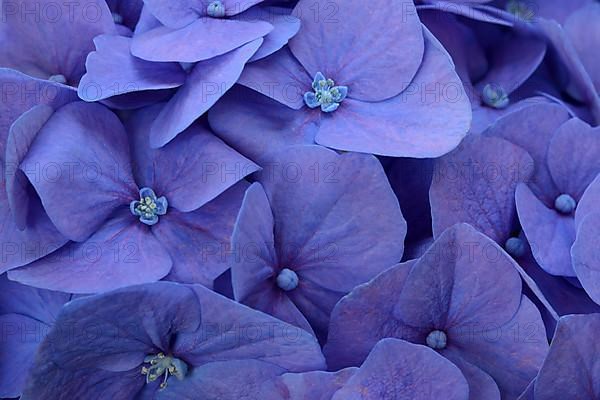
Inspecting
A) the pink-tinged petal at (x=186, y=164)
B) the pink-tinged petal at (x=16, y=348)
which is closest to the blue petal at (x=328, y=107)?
Answer: the pink-tinged petal at (x=186, y=164)

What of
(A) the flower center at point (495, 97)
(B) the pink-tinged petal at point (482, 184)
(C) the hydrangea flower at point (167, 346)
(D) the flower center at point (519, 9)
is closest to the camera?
(C) the hydrangea flower at point (167, 346)

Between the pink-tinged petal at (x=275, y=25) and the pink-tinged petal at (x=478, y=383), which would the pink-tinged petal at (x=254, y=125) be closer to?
the pink-tinged petal at (x=275, y=25)

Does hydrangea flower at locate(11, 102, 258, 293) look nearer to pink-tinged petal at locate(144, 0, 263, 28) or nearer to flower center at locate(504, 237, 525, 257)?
pink-tinged petal at locate(144, 0, 263, 28)

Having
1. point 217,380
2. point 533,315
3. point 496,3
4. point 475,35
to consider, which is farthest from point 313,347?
point 496,3

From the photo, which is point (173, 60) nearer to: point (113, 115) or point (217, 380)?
point (113, 115)

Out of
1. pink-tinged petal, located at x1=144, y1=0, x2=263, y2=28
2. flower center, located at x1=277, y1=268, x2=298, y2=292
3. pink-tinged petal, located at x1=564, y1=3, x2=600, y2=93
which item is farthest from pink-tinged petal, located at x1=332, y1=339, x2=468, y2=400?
pink-tinged petal, located at x1=564, y1=3, x2=600, y2=93

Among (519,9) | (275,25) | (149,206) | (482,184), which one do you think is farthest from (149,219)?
(519,9)

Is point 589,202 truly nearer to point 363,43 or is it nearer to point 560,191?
point 560,191
